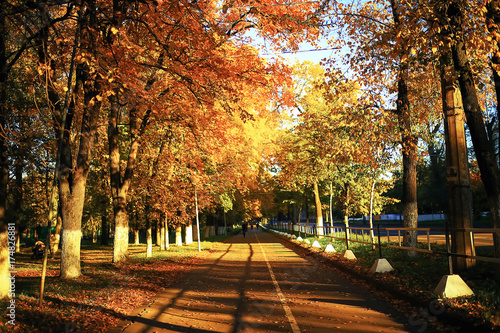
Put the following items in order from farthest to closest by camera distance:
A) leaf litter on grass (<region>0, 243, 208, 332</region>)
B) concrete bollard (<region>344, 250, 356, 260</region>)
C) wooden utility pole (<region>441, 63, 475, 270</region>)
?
concrete bollard (<region>344, 250, 356, 260</region>), wooden utility pole (<region>441, 63, 475, 270</region>), leaf litter on grass (<region>0, 243, 208, 332</region>)

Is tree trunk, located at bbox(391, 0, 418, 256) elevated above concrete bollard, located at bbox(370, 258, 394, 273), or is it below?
above

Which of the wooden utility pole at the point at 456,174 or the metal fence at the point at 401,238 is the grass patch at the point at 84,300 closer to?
the metal fence at the point at 401,238

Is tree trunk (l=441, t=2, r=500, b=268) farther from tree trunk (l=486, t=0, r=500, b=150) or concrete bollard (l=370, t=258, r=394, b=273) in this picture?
concrete bollard (l=370, t=258, r=394, b=273)

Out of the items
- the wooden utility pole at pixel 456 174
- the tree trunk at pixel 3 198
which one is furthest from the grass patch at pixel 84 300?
the wooden utility pole at pixel 456 174

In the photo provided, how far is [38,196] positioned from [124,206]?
21.6 meters

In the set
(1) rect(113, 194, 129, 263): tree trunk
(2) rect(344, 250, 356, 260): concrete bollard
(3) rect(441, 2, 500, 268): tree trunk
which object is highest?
(3) rect(441, 2, 500, 268): tree trunk

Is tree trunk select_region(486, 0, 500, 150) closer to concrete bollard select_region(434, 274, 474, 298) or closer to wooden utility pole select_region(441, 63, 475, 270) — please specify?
wooden utility pole select_region(441, 63, 475, 270)

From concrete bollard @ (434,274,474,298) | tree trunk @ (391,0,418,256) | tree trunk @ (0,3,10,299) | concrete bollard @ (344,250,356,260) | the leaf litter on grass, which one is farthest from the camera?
concrete bollard @ (344,250,356,260)

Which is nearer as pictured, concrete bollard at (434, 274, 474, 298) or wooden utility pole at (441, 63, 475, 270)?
concrete bollard at (434, 274, 474, 298)

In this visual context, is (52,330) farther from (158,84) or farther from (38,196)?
(38,196)

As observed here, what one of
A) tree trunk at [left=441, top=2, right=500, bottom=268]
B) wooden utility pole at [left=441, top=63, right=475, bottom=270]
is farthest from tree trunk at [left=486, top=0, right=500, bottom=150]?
wooden utility pole at [left=441, top=63, right=475, bottom=270]

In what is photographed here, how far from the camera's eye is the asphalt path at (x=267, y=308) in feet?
A: 23.3

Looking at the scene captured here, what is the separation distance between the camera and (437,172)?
52.3m

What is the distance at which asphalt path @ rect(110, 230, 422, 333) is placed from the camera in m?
7.10
